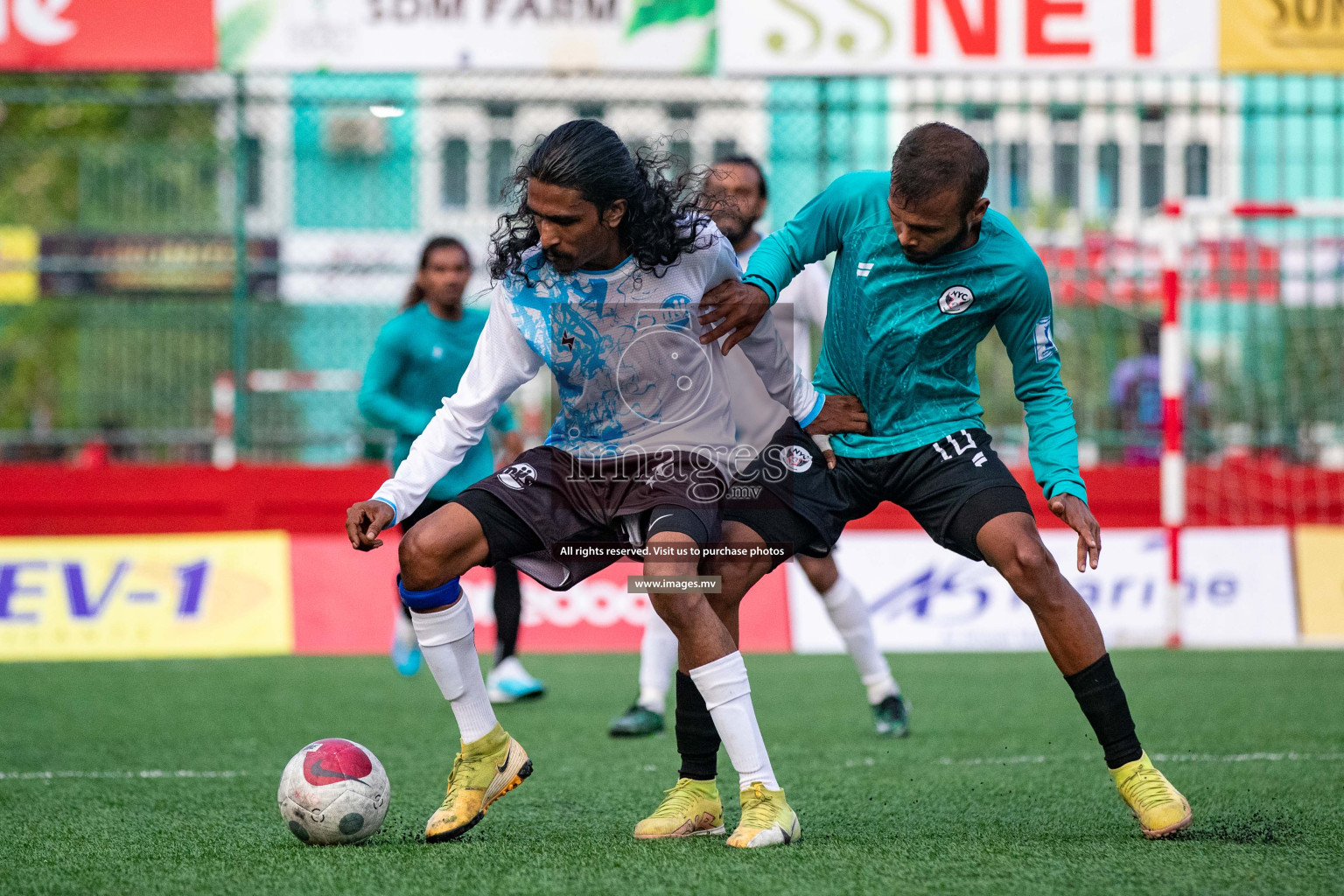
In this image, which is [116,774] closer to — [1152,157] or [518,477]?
[518,477]

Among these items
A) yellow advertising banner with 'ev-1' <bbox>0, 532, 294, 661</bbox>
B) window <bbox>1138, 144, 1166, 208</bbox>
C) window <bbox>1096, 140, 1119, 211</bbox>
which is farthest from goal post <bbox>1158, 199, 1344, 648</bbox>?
yellow advertising banner with 'ev-1' <bbox>0, 532, 294, 661</bbox>

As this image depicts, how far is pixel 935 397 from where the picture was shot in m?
4.26

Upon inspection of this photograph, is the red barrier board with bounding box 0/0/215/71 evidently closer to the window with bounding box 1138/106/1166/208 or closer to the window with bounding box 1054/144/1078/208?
the window with bounding box 1054/144/1078/208

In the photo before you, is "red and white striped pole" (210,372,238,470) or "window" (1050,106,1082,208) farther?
"red and white striped pole" (210,372,238,470)

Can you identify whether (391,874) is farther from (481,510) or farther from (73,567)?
(73,567)

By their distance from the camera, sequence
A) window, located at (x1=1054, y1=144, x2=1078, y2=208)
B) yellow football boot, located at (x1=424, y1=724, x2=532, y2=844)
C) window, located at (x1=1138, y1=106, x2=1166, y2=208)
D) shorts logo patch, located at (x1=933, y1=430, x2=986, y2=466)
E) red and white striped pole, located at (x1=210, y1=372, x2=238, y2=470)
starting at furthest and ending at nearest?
window, located at (x1=1054, y1=144, x2=1078, y2=208) → red and white striped pole, located at (x1=210, y1=372, x2=238, y2=470) → window, located at (x1=1138, y1=106, x2=1166, y2=208) → shorts logo patch, located at (x1=933, y1=430, x2=986, y2=466) → yellow football boot, located at (x1=424, y1=724, x2=532, y2=844)

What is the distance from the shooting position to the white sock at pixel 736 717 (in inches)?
152

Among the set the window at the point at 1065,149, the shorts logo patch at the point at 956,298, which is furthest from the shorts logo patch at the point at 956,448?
the window at the point at 1065,149

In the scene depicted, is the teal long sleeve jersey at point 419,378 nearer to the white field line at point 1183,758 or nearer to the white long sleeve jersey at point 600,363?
the white field line at point 1183,758

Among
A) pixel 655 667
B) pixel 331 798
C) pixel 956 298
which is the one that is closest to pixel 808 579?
pixel 655 667

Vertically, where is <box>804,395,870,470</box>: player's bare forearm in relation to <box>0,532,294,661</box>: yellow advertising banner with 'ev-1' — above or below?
above

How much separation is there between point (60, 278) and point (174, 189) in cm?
179

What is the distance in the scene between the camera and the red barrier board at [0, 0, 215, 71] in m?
11.3

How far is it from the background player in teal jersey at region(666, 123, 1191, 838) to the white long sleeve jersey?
0.13 m
